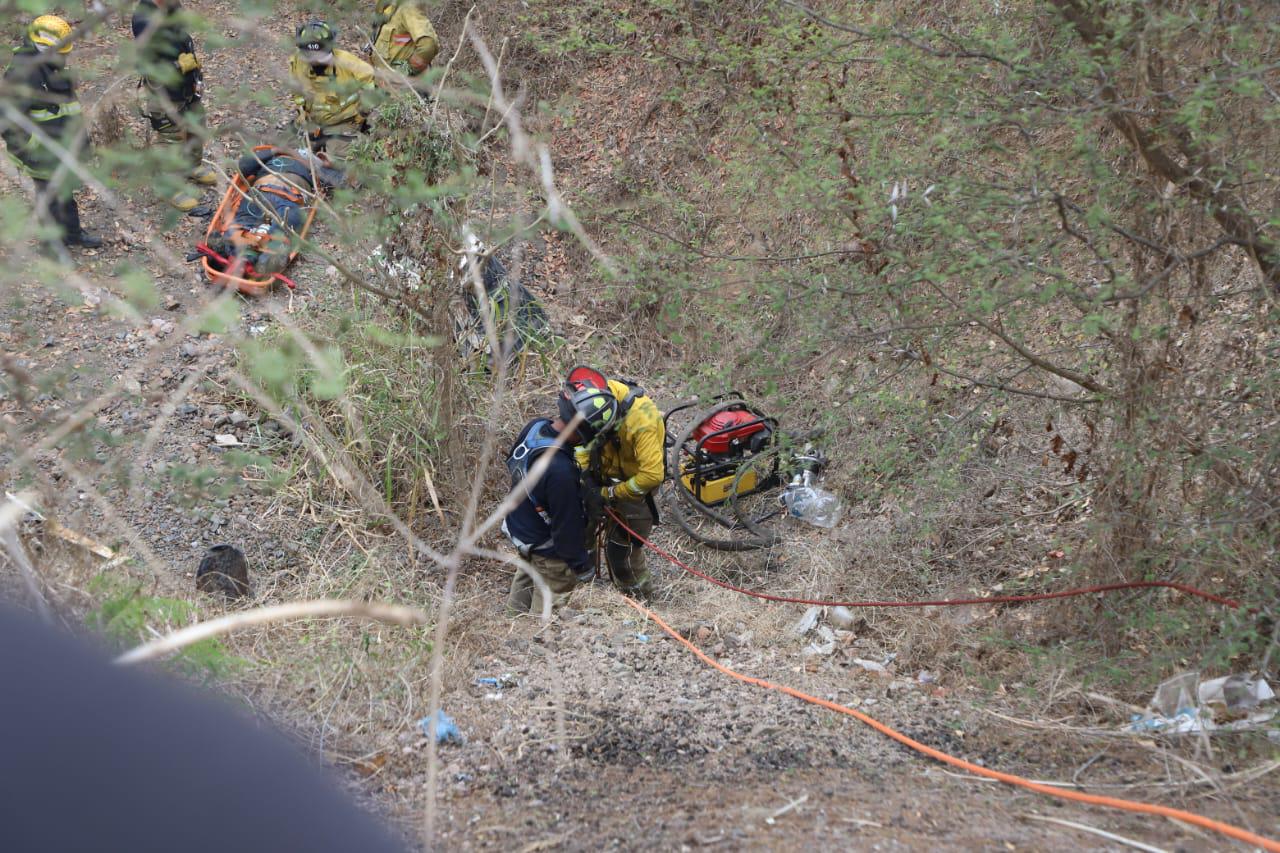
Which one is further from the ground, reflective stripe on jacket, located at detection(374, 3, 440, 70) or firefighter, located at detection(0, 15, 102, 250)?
reflective stripe on jacket, located at detection(374, 3, 440, 70)

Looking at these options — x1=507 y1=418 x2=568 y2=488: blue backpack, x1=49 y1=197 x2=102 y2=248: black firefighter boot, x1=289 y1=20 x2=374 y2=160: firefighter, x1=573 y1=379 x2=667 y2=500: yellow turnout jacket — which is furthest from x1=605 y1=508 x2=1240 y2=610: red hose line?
x1=49 y1=197 x2=102 y2=248: black firefighter boot

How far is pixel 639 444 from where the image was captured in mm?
5055

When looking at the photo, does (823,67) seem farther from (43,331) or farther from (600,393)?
(43,331)

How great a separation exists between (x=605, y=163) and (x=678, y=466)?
16.5 ft

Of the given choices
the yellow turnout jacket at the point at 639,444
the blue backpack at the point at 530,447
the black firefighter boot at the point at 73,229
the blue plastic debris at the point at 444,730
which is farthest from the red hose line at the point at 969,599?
the black firefighter boot at the point at 73,229

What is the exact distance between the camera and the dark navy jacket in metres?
5.05

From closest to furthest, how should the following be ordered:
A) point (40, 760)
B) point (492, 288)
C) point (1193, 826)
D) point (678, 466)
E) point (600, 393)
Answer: point (40, 760)
point (1193, 826)
point (600, 393)
point (678, 466)
point (492, 288)

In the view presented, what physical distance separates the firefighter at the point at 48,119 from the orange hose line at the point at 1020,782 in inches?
125

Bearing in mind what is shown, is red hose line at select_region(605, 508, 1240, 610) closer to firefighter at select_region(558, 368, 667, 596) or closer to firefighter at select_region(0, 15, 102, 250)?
firefighter at select_region(558, 368, 667, 596)

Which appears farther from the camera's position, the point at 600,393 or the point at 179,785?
the point at 600,393

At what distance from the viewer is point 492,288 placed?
21.1ft

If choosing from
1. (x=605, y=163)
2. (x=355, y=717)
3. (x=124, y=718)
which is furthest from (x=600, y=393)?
(x=605, y=163)

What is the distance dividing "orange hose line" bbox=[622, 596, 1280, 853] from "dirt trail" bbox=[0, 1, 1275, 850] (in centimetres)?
5

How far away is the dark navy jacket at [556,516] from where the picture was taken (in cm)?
505
